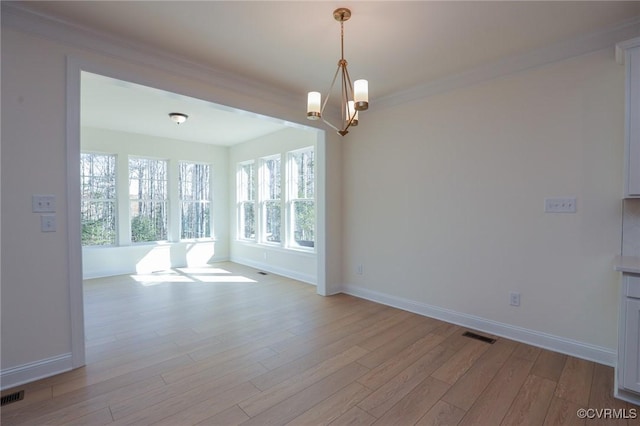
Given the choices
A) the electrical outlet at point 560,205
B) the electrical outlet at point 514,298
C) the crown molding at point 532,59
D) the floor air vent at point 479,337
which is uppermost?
the crown molding at point 532,59

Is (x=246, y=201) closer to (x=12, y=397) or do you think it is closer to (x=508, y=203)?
(x=12, y=397)

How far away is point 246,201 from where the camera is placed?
6594 millimetres

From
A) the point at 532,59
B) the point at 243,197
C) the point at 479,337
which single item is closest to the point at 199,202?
the point at 243,197

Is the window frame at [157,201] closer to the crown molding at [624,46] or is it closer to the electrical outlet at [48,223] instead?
the electrical outlet at [48,223]

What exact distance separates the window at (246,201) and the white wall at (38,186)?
400 cm

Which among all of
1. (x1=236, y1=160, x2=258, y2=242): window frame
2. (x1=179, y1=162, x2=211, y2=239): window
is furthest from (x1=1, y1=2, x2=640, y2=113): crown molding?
(x1=179, y1=162, x2=211, y2=239): window

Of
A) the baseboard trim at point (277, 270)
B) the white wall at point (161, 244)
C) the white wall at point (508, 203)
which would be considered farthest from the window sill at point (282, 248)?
the white wall at point (508, 203)

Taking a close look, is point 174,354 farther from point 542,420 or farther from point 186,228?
point 186,228

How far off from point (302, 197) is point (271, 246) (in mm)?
1221

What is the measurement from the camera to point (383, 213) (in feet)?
12.7

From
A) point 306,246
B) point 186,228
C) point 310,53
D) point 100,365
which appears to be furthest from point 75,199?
point 186,228

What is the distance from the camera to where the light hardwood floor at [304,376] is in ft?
5.95

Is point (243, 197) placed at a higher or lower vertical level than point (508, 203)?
higher

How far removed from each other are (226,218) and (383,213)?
14.3ft
